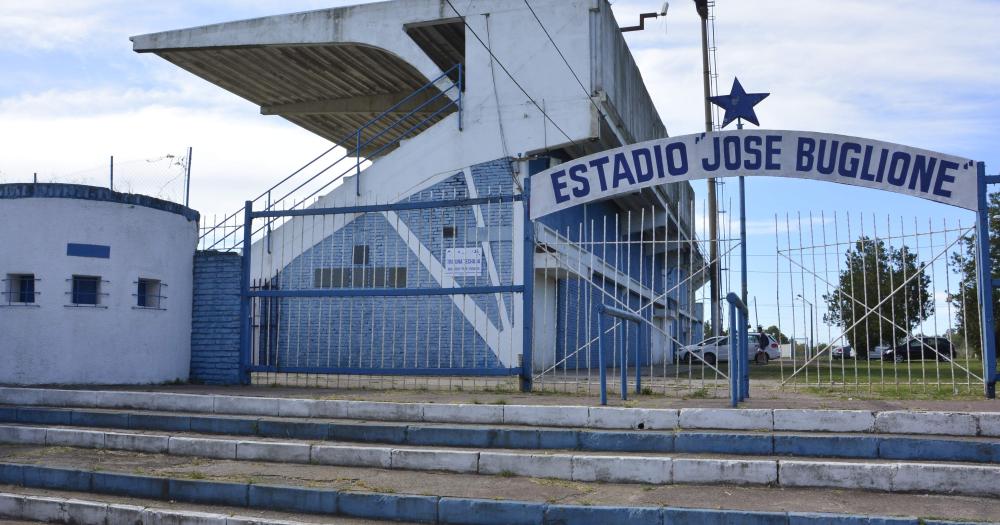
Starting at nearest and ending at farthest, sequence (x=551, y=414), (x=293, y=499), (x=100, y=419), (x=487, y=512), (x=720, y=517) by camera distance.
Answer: (x=720, y=517)
(x=487, y=512)
(x=293, y=499)
(x=551, y=414)
(x=100, y=419)

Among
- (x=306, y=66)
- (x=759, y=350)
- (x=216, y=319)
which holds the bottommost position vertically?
(x=759, y=350)

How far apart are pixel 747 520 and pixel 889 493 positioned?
1.37 metres

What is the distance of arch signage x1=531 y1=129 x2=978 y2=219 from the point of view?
32.7 ft

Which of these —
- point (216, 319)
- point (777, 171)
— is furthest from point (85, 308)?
point (777, 171)

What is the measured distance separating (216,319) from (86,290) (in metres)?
1.90

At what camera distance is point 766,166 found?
1048 centimetres

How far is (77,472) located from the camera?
7621 millimetres

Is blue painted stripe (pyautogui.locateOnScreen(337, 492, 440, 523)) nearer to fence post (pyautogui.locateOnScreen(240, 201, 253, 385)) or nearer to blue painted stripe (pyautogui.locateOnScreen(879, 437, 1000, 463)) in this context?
blue painted stripe (pyautogui.locateOnScreen(879, 437, 1000, 463))

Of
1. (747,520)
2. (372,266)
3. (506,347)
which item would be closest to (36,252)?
(372,266)

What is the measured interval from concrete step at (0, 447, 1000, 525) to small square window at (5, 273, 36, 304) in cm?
493

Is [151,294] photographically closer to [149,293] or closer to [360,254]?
[149,293]

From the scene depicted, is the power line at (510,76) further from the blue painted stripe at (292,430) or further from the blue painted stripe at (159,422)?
the blue painted stripe at (159,422)

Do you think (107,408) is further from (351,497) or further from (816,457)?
(816,457)

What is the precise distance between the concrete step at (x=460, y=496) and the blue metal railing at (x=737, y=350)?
2.27 metres
